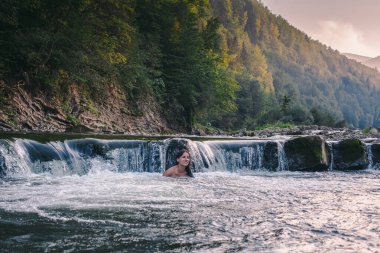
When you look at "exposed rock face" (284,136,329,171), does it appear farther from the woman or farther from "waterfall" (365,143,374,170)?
the woman

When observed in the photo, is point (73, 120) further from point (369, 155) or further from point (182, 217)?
point (182, 217)

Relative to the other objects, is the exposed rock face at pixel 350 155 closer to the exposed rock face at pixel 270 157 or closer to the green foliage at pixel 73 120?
the exposed rock face at pixel 270 157

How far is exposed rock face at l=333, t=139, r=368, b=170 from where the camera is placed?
15648mm

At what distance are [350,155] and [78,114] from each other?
13.4 m

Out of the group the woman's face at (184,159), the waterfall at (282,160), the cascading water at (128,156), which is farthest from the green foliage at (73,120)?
the woman's face at (184,159)

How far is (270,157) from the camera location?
596 inches

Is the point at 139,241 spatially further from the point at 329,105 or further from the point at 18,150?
the point at 329,105

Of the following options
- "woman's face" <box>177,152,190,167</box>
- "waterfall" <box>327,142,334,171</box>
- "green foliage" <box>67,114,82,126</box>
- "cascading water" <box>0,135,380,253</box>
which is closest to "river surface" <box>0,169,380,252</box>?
"cascading water" <box>0,135,380,253</box>

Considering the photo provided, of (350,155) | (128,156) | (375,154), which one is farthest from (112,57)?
(375,154)

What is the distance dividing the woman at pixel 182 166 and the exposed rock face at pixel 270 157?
4.98 m

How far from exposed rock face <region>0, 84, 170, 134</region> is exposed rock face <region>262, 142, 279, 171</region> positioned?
360 inches

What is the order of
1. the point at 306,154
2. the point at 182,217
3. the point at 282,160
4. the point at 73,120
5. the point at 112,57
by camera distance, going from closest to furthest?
the point at 182,217 → the point at 306,154 → the point at 282,160 → the point at 73,120 → the point at 112,57

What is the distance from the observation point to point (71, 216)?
19.0 ft

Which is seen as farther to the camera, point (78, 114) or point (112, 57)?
point (112, 57)
